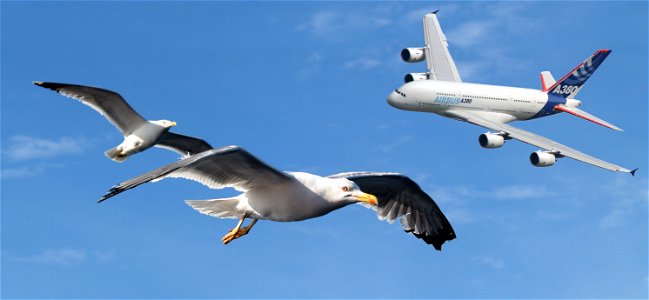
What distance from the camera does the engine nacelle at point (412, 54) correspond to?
54250mm

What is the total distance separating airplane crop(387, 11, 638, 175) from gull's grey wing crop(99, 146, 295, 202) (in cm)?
2898

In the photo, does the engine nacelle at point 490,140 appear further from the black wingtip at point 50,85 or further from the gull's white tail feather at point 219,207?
the black wingtip at point 50,85

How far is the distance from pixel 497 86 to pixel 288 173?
120ft

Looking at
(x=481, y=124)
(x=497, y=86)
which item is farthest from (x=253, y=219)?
(x=497, y=86)

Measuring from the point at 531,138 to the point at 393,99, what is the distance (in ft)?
19.7

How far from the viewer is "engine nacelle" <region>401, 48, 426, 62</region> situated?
54.2 metres

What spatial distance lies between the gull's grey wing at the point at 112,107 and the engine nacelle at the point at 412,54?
113ft

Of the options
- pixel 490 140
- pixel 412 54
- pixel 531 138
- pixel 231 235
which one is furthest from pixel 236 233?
pixel 412 54

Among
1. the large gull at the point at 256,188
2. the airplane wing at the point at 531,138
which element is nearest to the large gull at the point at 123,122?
the large gull at the point at 256,188

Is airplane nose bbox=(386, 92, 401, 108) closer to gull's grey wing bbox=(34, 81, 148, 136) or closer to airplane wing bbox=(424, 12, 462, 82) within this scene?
airplane wing bbox=(424, 12, 462, 82)

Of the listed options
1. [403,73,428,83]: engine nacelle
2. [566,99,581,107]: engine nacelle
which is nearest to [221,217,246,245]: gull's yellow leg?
[403,73,428,83]: engine nacelle

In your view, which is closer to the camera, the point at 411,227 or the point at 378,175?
the point at 378,175

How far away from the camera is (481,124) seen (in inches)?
1969

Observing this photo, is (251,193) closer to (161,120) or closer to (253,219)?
(253,219)
